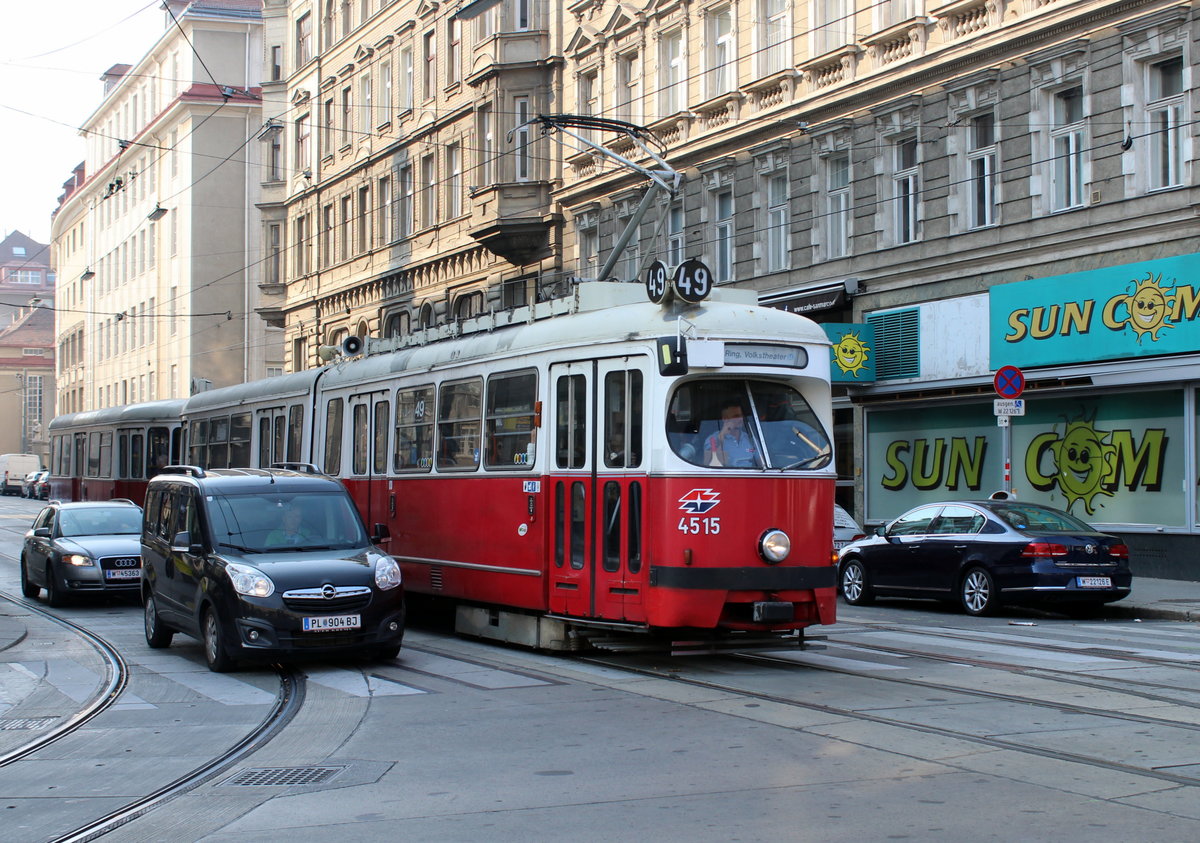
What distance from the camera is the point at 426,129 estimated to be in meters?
43.3

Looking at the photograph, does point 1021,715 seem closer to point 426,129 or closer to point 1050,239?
point 1050,239

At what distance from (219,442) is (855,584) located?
10.6m

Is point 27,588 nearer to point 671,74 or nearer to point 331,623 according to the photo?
point 331,623

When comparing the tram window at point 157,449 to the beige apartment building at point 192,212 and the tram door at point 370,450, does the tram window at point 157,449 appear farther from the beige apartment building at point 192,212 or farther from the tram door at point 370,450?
the beige apartment building at point 192,212

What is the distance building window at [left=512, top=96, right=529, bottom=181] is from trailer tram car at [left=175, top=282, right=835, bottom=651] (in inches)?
948

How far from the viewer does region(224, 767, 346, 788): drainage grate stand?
787cm

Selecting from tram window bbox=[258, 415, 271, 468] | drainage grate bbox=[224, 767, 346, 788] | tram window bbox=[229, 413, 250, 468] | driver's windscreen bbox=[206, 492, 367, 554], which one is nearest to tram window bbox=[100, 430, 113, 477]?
tram window bbox=[229, 413, 250, 468]

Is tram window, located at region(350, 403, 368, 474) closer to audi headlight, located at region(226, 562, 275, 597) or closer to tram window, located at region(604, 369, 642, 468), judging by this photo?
audi headlight, located at region(226, 562, 275, 597)

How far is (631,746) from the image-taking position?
8.67 m

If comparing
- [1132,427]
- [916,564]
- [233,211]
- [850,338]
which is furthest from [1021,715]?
[233,211]

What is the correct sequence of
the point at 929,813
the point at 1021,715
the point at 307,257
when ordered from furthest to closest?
the point at 307,257 → the point at 1021,715 → the point at 929,813

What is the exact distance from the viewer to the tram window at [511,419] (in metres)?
13.4

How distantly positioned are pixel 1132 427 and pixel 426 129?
26.1 m

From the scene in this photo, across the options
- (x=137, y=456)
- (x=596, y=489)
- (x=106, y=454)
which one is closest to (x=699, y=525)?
(x=596, y=489)
